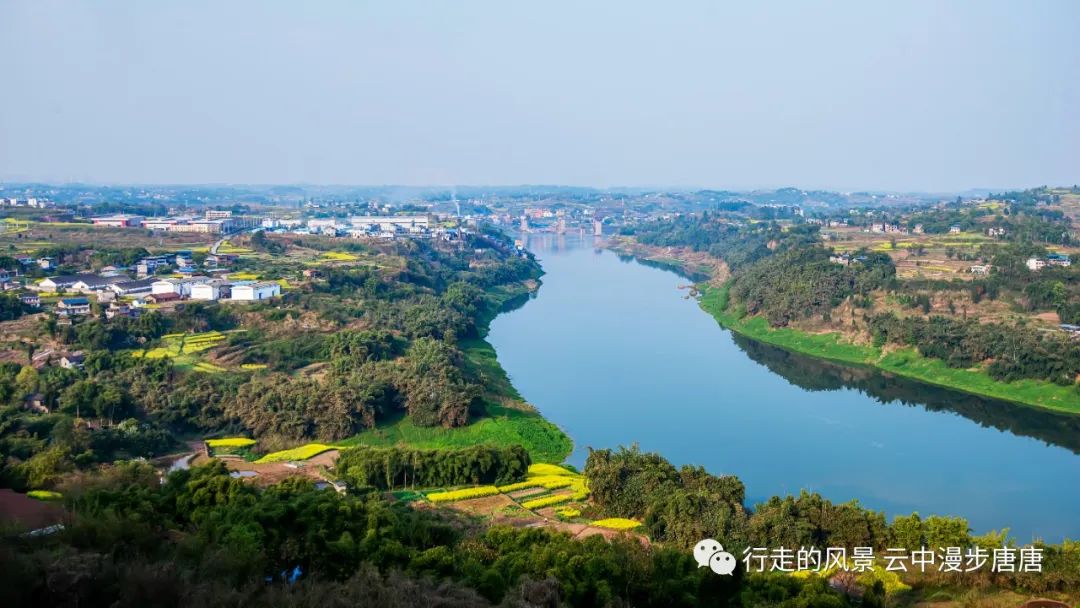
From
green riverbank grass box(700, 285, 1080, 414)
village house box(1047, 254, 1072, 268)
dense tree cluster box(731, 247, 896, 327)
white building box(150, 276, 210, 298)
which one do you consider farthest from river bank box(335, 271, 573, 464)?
village house box(1047, 254, 1072, 268)

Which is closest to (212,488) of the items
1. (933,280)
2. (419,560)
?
(419,560)

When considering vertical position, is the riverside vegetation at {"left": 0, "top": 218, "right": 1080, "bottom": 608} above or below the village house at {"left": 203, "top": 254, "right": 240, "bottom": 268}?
below

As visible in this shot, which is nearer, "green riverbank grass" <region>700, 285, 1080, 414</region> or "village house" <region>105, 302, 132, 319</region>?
"village house" <region>105, 302, 132, 319</region>

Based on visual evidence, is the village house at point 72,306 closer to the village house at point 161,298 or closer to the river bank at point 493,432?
the village house at point 161,298

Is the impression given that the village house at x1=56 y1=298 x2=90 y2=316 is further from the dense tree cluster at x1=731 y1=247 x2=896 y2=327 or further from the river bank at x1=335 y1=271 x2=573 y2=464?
the dense tree cluster at x1=731 y1=247 x2=896 y2=327

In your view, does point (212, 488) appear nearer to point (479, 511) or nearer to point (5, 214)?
point (479, 511)

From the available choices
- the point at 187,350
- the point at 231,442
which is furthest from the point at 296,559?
the point at 187,350
